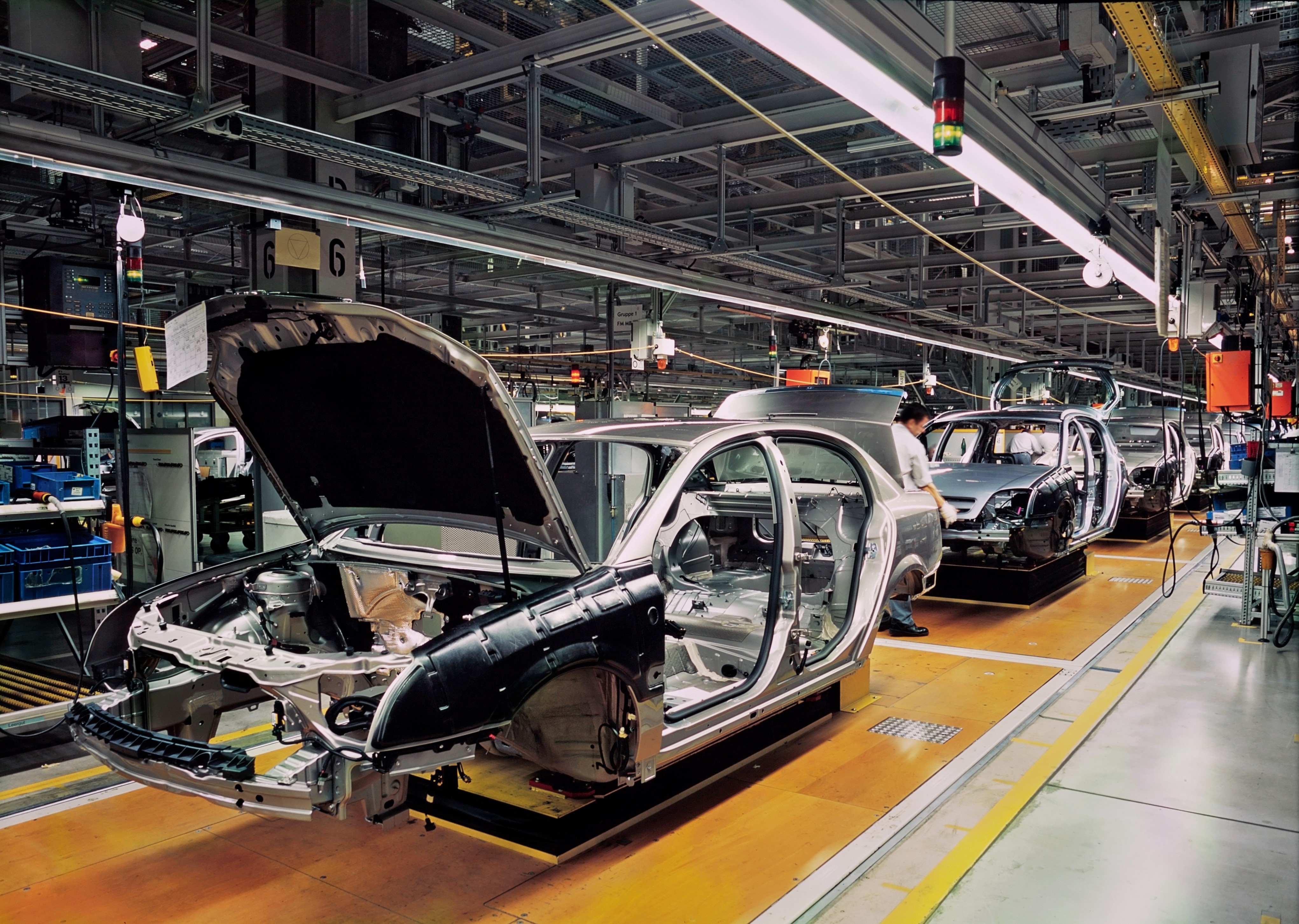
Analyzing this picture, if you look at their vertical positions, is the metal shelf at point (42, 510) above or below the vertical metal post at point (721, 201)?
below

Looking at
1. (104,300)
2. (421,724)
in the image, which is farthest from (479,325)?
(421,724)

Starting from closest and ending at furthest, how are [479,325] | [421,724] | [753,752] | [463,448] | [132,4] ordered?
[421,724], [463,448], [753,752], [132,4], [479,325]

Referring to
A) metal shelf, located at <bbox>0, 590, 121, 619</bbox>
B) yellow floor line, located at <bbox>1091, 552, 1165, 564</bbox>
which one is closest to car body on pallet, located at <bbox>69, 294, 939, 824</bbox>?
metal shelf, located at <bbox>0, 590, 121, 619</bbox>

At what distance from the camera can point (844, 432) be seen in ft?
21.0

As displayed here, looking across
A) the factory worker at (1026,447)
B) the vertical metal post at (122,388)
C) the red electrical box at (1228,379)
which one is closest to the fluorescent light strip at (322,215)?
the vertical metal post at (122,388)

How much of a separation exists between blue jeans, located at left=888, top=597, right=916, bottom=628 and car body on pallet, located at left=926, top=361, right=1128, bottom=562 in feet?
2.99

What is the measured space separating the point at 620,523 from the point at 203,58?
5728mm

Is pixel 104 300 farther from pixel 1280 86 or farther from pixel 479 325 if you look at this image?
pixel 479 325

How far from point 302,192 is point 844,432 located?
12.8 ft

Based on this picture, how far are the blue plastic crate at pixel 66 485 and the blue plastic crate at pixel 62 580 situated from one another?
336mm

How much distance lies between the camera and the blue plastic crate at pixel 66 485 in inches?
174

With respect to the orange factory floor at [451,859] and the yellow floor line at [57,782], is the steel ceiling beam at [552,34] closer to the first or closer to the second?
the orange factory floor at [451,859]

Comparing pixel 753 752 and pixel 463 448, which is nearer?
pixel 463 448

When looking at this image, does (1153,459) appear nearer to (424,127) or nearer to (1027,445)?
(1027,445)
